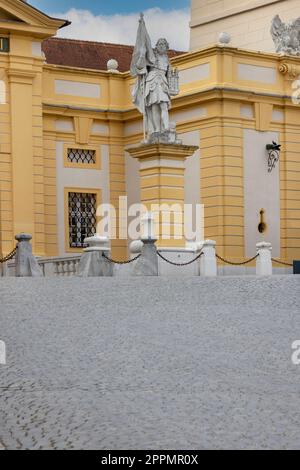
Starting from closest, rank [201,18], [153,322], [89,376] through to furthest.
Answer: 1. [89,376]
2. [153,322]
3. [201,18]

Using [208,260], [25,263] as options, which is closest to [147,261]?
[208,260]

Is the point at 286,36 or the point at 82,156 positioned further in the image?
the point at 286,36

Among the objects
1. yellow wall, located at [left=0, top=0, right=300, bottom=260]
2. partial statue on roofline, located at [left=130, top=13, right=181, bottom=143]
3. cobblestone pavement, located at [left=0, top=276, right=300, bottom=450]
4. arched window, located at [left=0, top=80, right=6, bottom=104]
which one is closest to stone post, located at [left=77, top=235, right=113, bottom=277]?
partial statue on roofline, located at [left=130, top=13, right=181, bottom=143]

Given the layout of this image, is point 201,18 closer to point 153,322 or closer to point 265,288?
point 265,288

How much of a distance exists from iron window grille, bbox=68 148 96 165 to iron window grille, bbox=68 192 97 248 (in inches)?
37.5

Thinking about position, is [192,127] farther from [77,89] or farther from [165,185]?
[165,185]

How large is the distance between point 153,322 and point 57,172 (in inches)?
777

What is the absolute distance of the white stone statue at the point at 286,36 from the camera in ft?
117

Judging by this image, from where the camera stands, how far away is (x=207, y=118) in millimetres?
33250

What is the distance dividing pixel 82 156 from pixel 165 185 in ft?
26.5

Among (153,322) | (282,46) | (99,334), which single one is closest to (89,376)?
(99,334)

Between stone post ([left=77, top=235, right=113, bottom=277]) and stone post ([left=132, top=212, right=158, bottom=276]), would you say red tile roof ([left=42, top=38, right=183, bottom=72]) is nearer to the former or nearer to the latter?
stone post ([left=77, top=235, right=113, bottom=277])

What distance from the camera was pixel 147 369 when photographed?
37.6 ft

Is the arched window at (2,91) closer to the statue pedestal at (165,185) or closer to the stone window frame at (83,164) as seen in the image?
the stone window frame at (83,164)
